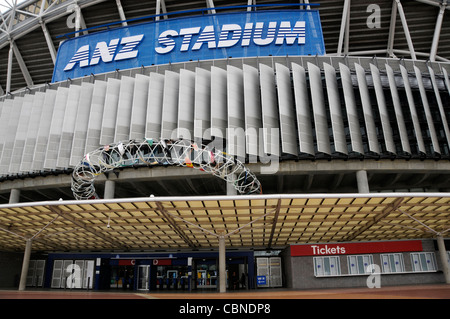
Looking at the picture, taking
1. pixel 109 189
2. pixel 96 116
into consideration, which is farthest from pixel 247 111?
pixel 96 116

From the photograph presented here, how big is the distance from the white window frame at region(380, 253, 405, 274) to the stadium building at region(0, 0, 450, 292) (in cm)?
9

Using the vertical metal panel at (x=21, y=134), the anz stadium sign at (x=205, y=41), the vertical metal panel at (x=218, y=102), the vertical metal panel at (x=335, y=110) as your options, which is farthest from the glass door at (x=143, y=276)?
the anz stadium sign at (x=205, y=41)

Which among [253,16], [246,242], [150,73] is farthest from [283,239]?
[253,16]

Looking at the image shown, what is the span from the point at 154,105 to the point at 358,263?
22.9 m

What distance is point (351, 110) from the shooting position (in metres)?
31.2

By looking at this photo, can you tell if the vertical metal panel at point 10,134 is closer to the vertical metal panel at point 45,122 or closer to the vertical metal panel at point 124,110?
the vertical metal panel at point 45,122

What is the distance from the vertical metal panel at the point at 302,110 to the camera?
29.8 m

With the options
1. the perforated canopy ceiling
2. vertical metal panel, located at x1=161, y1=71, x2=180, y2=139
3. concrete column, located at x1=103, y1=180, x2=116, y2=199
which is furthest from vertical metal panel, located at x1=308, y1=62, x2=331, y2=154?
concrete column, located at x1=103, y1=180, x2=116, y2=199

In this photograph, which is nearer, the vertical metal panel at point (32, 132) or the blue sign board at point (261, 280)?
the blue sign board at point (261, 280)

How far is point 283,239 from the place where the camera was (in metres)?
24.6

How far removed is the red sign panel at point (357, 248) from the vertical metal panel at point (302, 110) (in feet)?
28.9

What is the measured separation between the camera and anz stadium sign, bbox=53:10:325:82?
39125mm

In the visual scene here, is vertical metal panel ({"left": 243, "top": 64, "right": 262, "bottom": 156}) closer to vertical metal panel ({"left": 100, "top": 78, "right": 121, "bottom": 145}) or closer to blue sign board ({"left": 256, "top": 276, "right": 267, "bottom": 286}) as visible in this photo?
blue sign board ({"left": 256, "top": 276, "right": 267, "bottom": 286})
